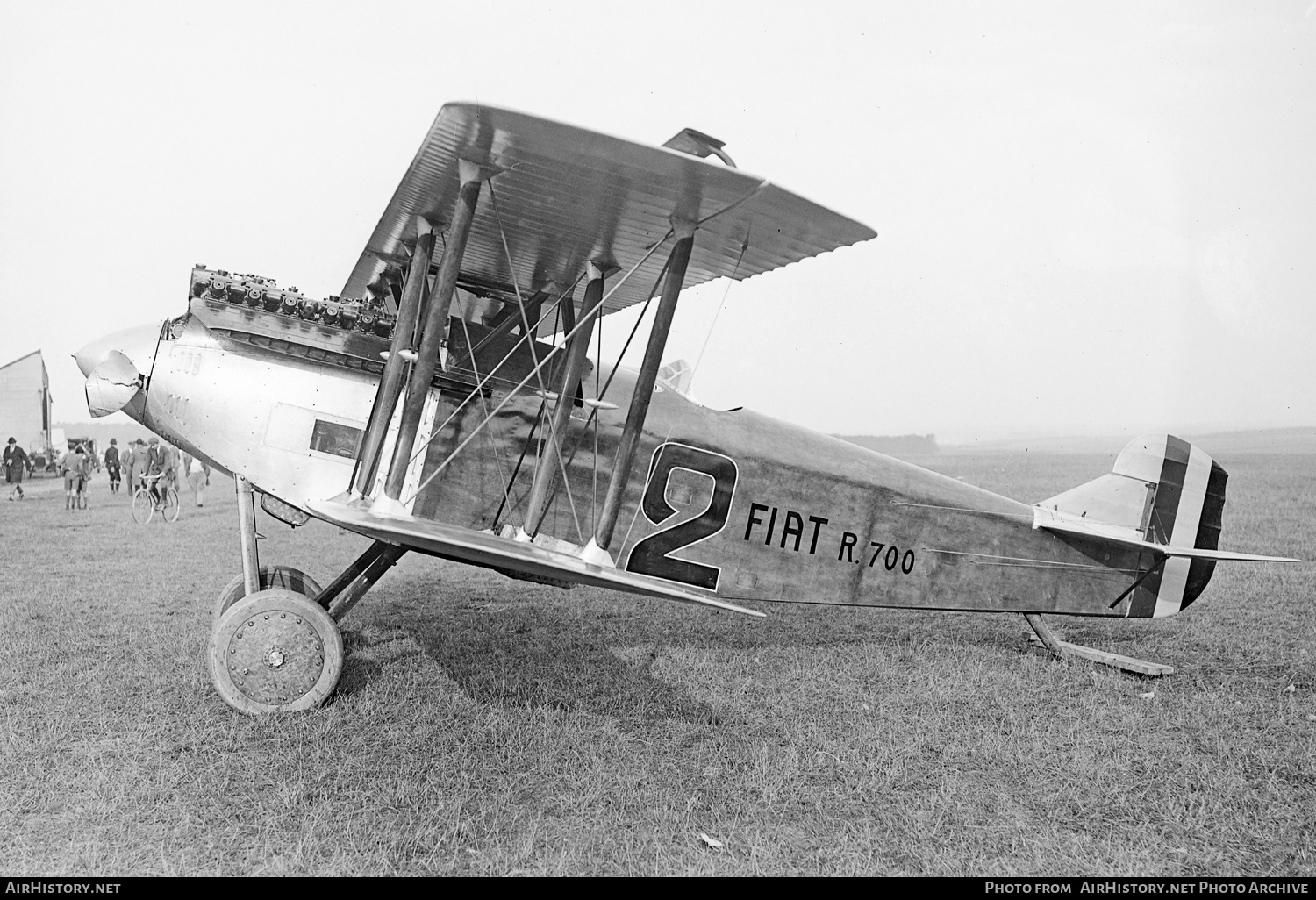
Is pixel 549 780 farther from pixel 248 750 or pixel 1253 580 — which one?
pixel 1253 580

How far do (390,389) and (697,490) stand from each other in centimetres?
207

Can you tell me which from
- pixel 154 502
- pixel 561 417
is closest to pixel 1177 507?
pixel 561 417

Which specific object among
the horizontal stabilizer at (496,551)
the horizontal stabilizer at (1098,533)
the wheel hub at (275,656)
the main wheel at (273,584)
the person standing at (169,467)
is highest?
the horizontal stabilizer at (1098,533)

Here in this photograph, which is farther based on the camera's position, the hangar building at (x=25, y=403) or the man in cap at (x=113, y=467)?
the hangar building at (x=25, y=403)

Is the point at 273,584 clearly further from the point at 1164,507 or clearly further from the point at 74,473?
the point at 74,473

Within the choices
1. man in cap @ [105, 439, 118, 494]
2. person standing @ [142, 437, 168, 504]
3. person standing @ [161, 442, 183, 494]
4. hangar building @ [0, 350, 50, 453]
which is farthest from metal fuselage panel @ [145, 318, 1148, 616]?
hangar building @ [0, 350, 50, 453]

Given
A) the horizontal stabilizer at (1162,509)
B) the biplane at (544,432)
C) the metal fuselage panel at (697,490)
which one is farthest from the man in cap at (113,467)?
the horizontal stabilizer at (1162,509)

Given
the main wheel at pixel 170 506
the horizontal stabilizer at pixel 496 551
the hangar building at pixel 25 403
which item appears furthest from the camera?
the hangar building at pixel 25 403

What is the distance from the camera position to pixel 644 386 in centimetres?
446

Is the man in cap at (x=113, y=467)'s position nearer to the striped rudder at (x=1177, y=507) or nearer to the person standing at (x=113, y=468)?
the person standing at (x=113, y=468)

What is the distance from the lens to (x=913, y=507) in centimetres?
589

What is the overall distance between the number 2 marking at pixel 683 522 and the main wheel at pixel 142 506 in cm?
1233

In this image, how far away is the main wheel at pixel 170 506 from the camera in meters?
14.7

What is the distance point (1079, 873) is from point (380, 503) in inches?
137
